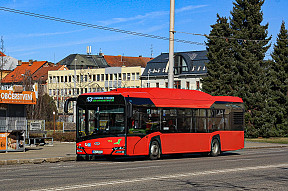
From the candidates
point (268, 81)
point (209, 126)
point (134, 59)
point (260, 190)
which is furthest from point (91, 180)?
point (134, 59)

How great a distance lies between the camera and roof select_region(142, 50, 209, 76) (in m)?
106

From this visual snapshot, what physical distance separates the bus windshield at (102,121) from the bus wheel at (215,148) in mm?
6452

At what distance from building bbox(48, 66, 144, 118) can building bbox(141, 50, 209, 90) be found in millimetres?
4949

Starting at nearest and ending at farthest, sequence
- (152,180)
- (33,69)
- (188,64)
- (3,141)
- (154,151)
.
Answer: (152,180) < (154,151) < (3,141) < (188,64) < (33,69)

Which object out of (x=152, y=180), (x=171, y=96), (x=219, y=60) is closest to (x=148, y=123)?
(x=171, y=96)

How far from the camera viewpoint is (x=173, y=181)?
49.7 ft

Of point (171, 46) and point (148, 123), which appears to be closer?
point (148, 123)

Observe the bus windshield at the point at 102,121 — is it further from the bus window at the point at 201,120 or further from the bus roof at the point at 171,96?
the bus window at the point at 201,120

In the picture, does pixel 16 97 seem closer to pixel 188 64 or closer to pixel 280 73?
pixel 280 73

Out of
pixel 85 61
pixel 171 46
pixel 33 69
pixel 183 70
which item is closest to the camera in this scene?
pixel 171 46

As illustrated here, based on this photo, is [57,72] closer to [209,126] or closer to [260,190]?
[209,126]

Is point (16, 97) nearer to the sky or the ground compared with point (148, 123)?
nearer to the sky

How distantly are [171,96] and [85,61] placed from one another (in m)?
126

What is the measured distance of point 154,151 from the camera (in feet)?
84.2
